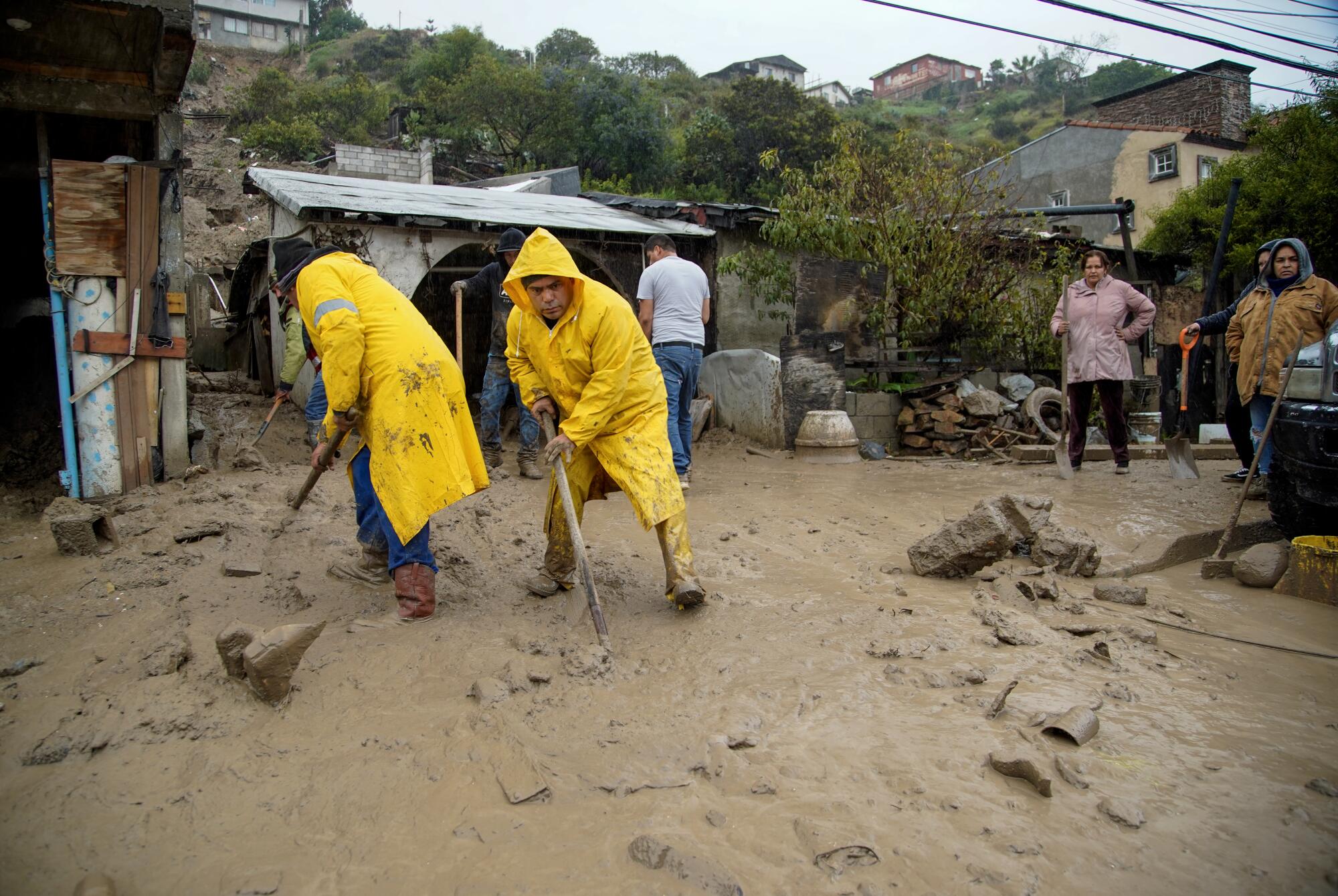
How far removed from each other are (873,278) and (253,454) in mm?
6656

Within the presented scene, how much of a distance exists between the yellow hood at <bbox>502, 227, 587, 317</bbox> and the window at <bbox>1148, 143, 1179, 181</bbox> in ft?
83.0

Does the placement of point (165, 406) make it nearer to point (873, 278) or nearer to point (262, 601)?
point (262, 601)

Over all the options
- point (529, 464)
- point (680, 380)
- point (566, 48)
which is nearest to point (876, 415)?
point (680, 380)

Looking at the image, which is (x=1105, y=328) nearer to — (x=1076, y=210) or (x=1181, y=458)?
(x=1181, y=458)

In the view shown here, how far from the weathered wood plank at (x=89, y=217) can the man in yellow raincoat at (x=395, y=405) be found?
2.85 m

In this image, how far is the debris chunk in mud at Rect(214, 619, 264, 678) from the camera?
2918 millimetres

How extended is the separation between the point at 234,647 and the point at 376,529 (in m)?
1.14

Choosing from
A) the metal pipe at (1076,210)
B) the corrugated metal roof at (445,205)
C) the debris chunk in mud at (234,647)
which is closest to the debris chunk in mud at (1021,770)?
the debris chunk in mud at (234,647)

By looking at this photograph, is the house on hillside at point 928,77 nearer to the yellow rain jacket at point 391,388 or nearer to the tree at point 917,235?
the tree at point 917,235

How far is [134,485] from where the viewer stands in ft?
19.0

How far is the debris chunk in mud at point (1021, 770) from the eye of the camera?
7.53ft

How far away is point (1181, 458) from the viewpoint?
6.50 meters

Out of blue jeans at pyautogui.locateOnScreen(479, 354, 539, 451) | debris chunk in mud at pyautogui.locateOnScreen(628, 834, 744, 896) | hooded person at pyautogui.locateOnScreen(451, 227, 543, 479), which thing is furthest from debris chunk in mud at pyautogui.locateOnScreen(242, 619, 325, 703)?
blue jeans at pyautogui.locateOnScreen(479, 354, 539, 451)

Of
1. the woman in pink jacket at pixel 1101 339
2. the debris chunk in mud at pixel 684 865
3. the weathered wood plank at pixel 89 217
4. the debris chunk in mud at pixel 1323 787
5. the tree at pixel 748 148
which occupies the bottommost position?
the debris chunk in mud at pixel 684 865
